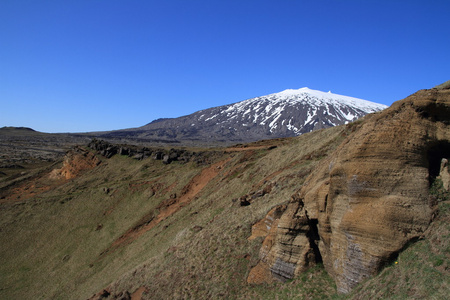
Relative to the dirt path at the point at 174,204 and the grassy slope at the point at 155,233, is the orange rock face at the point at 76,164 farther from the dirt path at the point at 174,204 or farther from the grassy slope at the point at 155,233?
the dirt path at the point at 174,204

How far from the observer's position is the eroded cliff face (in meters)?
9.28

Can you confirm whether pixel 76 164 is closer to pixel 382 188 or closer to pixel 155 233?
pixel 155 233

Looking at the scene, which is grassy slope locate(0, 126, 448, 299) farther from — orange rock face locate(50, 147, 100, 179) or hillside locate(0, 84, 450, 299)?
orange rock face locate(50, 147, 100, 179)

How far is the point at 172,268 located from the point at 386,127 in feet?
45.1

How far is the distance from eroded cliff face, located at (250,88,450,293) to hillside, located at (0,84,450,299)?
1.5 inches

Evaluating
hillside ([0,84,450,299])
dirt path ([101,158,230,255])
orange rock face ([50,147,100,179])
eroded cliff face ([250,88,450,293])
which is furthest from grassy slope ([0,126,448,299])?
orange rock face ([50,147,100,179])

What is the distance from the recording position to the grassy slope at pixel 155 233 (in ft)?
51.4

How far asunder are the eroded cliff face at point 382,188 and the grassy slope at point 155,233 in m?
0.70

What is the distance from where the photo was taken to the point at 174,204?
32.8 meters

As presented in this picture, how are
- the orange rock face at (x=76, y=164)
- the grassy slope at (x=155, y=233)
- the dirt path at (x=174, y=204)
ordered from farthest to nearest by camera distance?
1. the orange rock face at (x=76, y=164)
2. the dirt path at (x=174, y=204)
3. the grassy slope at (x=155, y=233)

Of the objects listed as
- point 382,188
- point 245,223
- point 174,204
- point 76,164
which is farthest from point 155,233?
point 76,164

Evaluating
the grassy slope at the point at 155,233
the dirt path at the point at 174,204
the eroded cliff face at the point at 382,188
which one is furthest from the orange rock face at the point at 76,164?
the eroded cliff face at the point at 382,188

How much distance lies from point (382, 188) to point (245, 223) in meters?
9.51

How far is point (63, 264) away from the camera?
1125 inches
